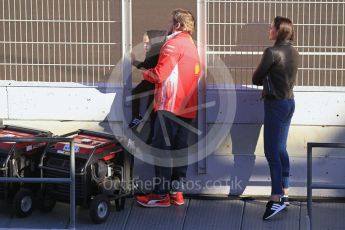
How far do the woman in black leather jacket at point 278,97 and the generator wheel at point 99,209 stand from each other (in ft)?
4.46

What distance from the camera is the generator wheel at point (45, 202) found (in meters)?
6.84

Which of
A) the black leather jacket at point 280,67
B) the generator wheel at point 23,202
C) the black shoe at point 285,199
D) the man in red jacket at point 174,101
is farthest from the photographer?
the black shoe at point 285,199

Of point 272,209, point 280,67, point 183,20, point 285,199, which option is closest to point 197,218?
point 272,209

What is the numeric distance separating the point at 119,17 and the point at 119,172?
4.74 feet

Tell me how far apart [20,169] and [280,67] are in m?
2.36

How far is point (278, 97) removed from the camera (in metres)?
6.66

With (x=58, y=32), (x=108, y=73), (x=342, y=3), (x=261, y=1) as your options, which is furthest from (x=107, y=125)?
(x=342, y=3)

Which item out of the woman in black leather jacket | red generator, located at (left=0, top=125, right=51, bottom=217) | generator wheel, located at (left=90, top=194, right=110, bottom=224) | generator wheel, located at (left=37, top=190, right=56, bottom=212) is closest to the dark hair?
the woman in black leather jacket

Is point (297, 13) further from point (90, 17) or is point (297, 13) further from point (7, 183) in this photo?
point (7, 183)

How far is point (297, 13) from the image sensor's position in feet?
23.7

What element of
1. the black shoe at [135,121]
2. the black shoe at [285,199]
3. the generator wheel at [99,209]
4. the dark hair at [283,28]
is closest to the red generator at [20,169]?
the generator wheel at [99,209]

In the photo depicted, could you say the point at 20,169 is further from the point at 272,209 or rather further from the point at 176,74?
the point at 272,209

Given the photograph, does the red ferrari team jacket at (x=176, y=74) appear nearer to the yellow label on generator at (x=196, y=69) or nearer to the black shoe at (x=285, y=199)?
the yellow label on generator at (x=196, y=69)

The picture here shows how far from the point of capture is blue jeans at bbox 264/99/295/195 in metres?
6.71
